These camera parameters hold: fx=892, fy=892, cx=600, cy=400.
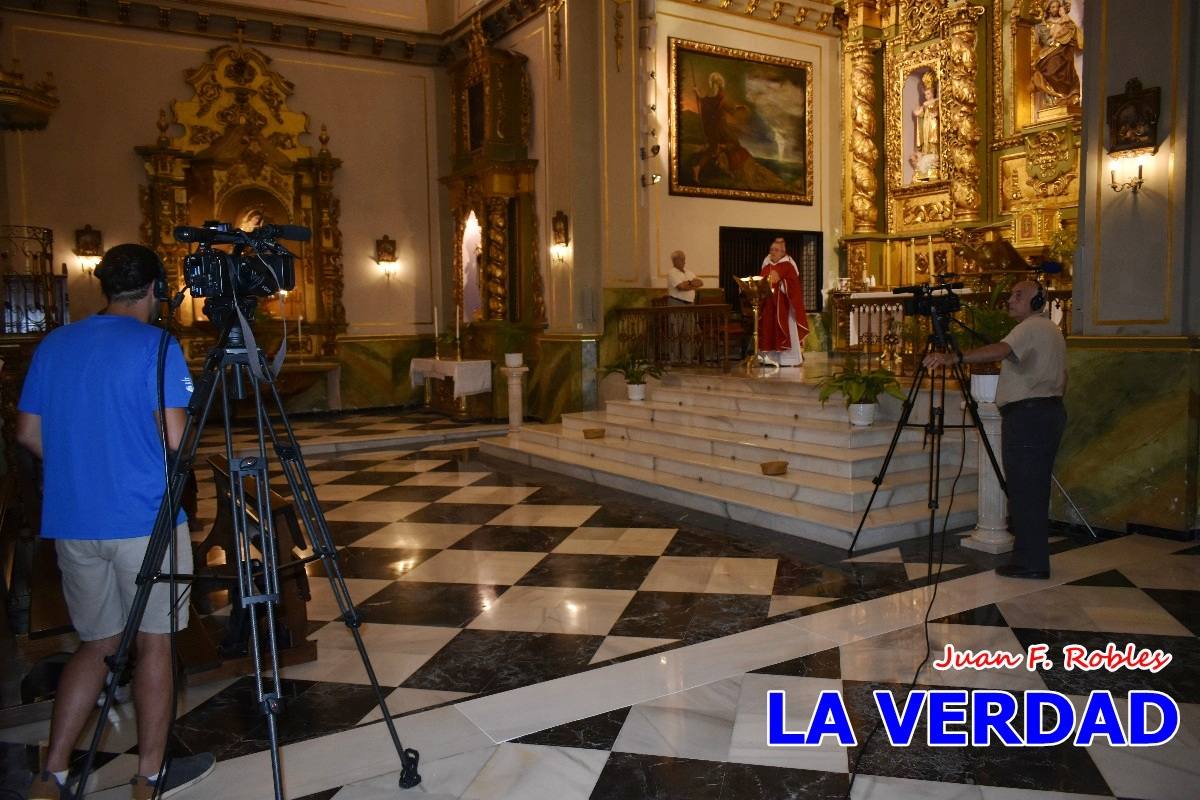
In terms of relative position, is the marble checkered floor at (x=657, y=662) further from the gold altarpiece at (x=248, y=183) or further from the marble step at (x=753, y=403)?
the gold altarpiece at (x=248, y=183)

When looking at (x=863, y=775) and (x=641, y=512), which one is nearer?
(x=863, y=775)

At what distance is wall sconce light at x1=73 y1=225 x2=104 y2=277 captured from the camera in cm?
1137

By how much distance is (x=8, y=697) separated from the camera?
345 centimetres

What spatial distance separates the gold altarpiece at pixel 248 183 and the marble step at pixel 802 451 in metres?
6.24

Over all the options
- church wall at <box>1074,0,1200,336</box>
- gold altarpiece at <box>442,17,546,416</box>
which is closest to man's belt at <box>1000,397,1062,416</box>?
church wall at <box>1074,0,1200,336</box>

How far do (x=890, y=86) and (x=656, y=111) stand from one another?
4.21 meters

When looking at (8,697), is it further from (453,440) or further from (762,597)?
(453,440)

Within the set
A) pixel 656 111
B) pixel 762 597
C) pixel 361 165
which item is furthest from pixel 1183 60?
pixel 361 165

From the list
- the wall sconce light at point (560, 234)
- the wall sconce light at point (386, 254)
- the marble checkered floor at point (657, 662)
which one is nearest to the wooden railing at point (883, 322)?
the marble checkered floor at point (657, 662)

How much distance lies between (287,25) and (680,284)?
22.4 feet

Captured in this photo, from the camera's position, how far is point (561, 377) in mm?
11156

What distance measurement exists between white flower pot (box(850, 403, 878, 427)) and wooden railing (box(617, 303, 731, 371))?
11.0ft

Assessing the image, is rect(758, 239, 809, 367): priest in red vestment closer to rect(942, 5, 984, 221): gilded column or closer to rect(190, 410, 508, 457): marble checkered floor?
rect(190, 410, 508, 457): marble checkered floor

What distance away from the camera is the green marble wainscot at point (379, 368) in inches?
525
